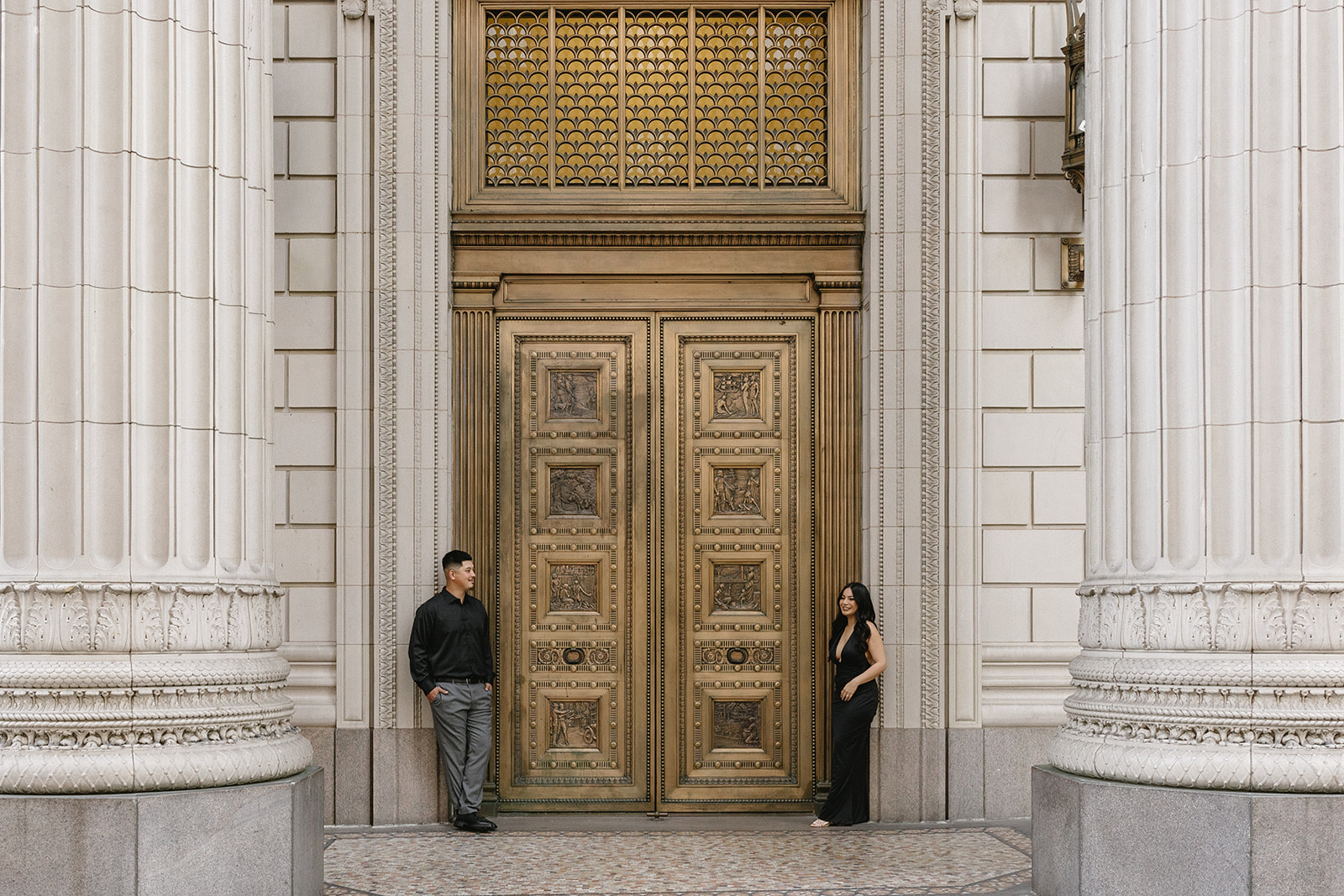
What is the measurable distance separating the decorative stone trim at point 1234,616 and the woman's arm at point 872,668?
3.36 m

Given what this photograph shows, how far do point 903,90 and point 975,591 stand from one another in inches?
154

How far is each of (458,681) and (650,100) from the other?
4849 mm

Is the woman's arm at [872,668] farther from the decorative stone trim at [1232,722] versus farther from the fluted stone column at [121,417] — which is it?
the fluted stone column at [121,417]

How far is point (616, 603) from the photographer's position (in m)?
10.6

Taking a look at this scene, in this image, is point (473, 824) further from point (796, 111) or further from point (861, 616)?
point (796, 111)

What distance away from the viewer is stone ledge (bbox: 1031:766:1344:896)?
6023 mm

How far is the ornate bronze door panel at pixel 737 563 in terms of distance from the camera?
34.7 ft

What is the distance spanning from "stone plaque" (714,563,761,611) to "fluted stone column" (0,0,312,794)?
4527mm

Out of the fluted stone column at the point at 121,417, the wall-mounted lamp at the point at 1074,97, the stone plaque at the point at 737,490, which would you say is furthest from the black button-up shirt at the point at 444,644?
the wall-mounted lamp at the point at 1074,97

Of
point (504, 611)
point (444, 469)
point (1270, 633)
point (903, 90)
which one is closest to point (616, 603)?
point (504, 611)

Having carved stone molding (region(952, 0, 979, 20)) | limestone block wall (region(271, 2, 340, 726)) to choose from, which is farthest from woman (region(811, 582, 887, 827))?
carved stone molding (region(952, 0, 979, 20))

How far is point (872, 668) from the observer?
995 centimetres

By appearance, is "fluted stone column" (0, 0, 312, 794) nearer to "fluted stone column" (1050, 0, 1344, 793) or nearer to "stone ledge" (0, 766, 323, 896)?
"stone ledge" (0, 766, 323, 896)

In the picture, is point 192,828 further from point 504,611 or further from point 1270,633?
point 1270,633
